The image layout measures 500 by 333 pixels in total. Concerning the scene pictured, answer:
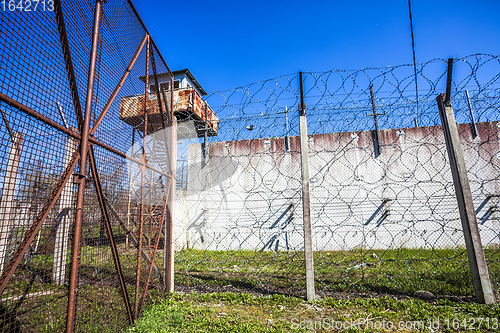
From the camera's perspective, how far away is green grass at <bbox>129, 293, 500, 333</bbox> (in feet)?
7.91

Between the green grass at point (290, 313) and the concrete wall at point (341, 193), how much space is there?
2.75 meters

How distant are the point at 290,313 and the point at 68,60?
322 centimetres

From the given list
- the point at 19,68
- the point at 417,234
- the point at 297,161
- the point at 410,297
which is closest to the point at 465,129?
the point at 417,234

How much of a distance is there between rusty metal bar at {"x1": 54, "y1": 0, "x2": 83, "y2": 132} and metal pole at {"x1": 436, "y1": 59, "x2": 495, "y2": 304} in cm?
424

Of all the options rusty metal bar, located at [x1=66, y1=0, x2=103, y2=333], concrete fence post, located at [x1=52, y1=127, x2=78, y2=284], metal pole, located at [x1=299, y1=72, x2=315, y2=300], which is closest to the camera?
rusty metal bar, located at [x1=66, y1=0, x2=103, y2=333]

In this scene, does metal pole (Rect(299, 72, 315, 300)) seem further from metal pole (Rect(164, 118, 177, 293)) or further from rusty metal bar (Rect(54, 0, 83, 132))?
rusty metal bar (Rect(54, 0, 83, 132))

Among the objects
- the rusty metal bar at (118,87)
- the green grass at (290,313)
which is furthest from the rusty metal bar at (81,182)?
the green grass at (290,313)

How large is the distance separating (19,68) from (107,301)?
263 cm

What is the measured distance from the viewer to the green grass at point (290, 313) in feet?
7.91

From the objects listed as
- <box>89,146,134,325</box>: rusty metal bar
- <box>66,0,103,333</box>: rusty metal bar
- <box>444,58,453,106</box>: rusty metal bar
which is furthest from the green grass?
<box>444,58,453,106</box>: rusty metal bar

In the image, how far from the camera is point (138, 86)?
3.02 m

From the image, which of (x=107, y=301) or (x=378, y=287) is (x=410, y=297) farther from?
(x=107, y=301)

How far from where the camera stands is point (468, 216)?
9.68 ft

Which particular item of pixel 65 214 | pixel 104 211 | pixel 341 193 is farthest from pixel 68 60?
pixel 341 193
